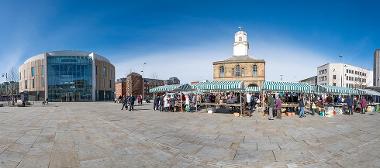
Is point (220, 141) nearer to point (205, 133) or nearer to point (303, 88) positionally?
point (205, 133)

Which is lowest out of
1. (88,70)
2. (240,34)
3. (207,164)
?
(207,164)

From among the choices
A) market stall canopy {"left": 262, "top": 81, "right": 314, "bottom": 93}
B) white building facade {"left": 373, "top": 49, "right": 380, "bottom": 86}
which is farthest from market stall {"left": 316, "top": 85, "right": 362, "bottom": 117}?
white building facade {"left": 373, "top": 49, "right": 380, "bottom": 86}

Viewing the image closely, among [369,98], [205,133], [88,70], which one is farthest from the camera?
[88,70]

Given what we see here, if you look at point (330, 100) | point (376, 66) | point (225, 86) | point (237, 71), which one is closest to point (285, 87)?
point (225, 86)

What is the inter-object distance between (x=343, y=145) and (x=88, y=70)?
228 ft

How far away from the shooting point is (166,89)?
85.7 feet

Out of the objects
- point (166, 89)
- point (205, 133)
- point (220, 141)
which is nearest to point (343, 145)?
point (220, 141)

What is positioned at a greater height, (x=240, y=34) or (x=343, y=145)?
(x=240, y=34)

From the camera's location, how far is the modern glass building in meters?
67.7

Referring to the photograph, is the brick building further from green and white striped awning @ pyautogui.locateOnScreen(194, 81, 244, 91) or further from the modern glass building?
the modern glass building

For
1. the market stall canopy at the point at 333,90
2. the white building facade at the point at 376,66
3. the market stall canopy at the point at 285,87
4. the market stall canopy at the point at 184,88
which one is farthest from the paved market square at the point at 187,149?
the white building facade at the point at 376,66

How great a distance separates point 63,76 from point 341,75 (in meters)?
96.4

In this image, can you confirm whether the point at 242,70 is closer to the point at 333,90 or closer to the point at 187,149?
the point at 333,90

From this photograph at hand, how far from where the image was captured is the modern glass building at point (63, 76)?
67.7 meters
